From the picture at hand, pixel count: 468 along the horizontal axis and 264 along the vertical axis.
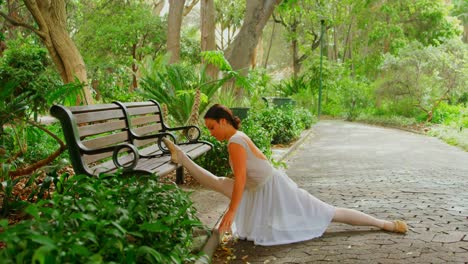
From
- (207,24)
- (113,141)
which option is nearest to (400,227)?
(113,141)

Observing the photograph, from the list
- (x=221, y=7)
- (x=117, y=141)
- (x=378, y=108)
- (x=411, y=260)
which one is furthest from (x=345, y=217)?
(x=221, y=7)

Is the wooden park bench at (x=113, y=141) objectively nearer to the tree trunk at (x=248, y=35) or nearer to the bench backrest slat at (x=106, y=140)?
the bench backrest slat at (x=106, y=140)

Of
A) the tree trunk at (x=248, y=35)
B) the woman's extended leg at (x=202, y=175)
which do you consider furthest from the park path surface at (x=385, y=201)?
the tree trunk at (x=248, y=35)

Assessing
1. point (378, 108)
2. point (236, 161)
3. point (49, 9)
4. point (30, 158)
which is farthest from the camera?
point (378, 108)

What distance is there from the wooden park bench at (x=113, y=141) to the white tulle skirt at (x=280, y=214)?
845 mm

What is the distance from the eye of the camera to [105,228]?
254 centimetres

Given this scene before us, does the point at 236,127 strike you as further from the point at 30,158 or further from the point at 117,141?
the point at 30,158

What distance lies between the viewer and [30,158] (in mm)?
8281

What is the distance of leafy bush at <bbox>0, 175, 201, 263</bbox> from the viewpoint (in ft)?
7.15

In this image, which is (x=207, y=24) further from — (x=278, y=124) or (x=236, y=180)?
(x=236, y=180)

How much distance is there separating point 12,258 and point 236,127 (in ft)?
8.42

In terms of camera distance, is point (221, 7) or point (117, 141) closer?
point (117, 141)

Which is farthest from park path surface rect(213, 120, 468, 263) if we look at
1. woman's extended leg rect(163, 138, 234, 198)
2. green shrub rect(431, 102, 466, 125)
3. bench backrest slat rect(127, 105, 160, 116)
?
green shrub rect(431, 102, 466, 125)

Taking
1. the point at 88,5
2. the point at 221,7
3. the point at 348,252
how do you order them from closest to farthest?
the point at 348,252 → the point at 88,5 → the point at 221,7
